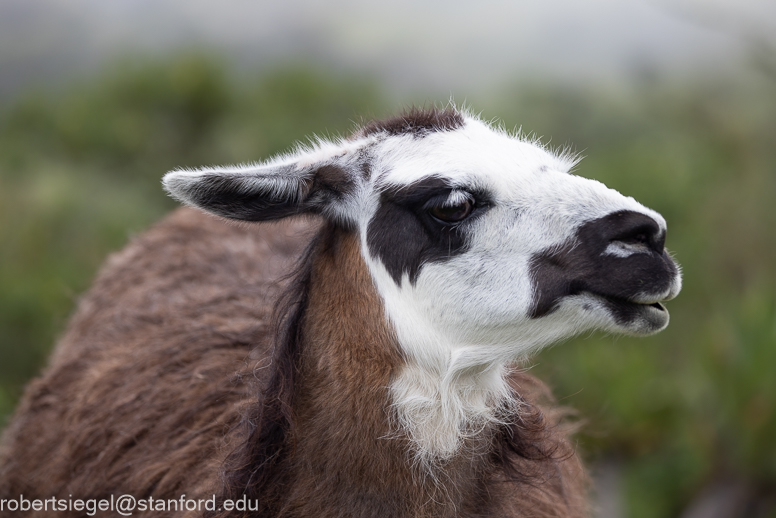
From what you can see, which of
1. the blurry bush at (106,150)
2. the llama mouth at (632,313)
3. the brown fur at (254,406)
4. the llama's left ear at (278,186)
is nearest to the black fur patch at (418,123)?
the llama's left ear at (278,186)

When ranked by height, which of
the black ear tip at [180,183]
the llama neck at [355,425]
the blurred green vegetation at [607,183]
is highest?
the blurred green vegetation at [607,183]

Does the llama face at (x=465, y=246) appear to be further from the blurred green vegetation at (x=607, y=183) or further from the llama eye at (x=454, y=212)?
the blurred green vegetation at (x=607, y=183)

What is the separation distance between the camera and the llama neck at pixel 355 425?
10.1ft

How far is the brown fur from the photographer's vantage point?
310 centimetres

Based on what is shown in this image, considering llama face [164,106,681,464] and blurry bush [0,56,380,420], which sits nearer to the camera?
llama face [164,106,681,464]

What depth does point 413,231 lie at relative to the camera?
3055 millimetres

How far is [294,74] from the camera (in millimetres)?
20016

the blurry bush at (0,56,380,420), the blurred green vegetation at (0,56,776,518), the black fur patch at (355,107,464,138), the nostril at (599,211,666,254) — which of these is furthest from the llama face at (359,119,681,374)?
the blurry bush at (0,56,380,420)

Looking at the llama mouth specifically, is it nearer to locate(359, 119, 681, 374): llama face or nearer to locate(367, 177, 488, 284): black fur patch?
locate(359, 119, 681, 374): llama face

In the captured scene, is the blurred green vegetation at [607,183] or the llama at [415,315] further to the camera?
the blurred green vegetation at [607,183]

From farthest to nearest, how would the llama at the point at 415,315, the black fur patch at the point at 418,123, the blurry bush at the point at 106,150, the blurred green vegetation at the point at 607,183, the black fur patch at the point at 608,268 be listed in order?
the blurry bush at the point at 106,150 < the blurred green vegetation at the point at 607,183 < the black fur patch at the point at 418,123 < the llama at the point at 415,315 < the black fur patch at the point at 608,268

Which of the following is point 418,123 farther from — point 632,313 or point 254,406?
point 254,406

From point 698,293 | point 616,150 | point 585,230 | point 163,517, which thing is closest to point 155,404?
point 163,517

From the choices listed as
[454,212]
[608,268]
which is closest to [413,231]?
[454,212]
